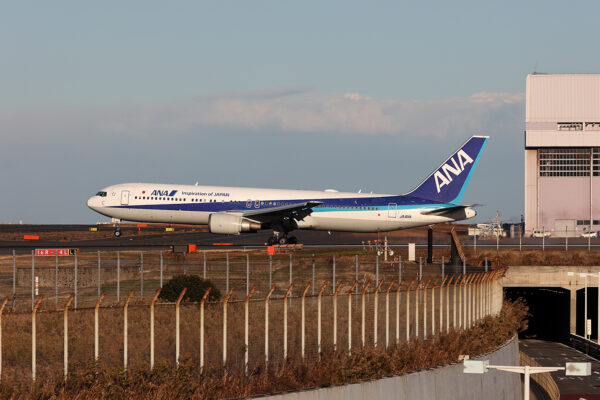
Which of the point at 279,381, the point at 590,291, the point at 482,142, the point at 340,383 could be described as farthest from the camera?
the point at 590,291

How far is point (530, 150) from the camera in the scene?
118 m

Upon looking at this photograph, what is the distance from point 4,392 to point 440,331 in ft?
60.0

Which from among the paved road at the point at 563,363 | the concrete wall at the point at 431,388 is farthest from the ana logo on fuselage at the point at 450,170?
the concrete wall at the point at 431,388

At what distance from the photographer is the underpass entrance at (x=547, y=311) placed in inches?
3143

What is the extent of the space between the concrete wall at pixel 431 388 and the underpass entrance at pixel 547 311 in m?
44.4

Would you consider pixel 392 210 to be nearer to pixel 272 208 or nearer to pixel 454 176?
pixel 454 176

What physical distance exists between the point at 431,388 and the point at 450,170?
157 ft

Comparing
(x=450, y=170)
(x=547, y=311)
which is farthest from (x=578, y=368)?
(x=547, y=311)

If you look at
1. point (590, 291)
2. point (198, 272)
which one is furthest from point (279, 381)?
point (590, 291)

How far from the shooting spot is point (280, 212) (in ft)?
214

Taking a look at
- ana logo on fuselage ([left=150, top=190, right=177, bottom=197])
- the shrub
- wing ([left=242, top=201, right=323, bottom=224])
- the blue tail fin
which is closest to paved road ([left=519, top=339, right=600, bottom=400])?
the blue tail fin

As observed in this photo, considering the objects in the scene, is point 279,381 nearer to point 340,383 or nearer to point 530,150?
point 340,383

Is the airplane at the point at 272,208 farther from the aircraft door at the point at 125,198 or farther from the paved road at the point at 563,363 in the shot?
the paved road at the point at 563,363

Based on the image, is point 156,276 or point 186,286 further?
point 156,276
